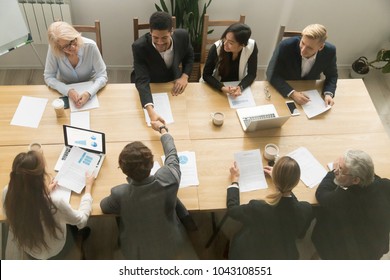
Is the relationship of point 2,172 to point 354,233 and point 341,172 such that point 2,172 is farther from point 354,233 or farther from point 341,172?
point 354,233

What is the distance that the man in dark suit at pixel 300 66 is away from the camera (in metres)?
2.67

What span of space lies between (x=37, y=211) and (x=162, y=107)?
42.6 inches

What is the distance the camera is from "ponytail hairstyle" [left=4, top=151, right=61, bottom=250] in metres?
1.76

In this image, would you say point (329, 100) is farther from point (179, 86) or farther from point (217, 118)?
point (179, 86)

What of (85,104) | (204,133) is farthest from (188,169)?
(85,104)

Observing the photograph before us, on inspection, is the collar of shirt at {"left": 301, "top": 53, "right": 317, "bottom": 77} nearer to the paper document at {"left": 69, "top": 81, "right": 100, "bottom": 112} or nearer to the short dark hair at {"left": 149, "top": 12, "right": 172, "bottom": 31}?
the short dark hair at {"left": 149, "top": 12, "right": 172, "bottom": 31}

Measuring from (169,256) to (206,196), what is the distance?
1.33ft

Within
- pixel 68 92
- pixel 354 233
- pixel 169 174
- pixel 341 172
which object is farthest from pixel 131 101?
pixel 354 233

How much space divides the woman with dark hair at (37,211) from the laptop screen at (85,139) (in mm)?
242

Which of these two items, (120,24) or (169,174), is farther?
(120,24)

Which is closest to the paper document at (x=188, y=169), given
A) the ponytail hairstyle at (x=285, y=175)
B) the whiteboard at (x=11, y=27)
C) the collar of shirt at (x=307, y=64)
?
the ponytail hairstyle at (x=285, y=175)

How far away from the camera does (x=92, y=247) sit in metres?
2.54

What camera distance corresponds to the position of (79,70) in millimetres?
2699
